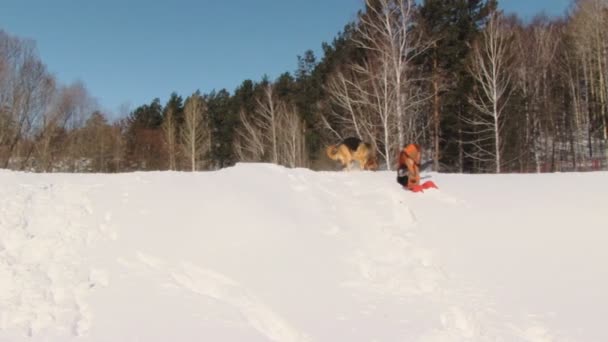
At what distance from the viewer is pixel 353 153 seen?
1146cm

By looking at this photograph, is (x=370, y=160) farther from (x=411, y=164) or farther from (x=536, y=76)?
(x=536, y=76)

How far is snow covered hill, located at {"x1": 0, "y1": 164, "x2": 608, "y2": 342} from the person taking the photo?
12.3 ft

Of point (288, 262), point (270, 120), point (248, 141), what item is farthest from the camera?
point (248, 141)

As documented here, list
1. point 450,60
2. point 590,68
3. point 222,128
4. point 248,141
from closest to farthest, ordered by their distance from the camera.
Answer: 1. point 450,60
2. point 590,68
3. point 248,141
4. point 222,128

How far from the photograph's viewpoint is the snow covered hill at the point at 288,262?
12.3 ft

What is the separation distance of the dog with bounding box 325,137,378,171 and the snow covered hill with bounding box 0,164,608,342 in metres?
3.51

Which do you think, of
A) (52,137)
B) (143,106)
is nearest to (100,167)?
(52,137)

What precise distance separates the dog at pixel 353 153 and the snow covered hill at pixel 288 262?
351 cm

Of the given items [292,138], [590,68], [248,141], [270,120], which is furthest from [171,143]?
[590,68]

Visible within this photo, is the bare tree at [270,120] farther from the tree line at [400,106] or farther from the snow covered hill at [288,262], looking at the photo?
the snow covered hill at [288,262]

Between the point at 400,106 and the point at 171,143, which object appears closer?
the point at 400,106

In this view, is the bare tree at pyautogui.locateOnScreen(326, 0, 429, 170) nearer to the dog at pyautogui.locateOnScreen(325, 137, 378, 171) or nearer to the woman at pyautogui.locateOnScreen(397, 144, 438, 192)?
the dog at pyautogui.locateOnScreen(325, 137, 378, 171)

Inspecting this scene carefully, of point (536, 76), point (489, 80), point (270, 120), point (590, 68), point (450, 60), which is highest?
point (590, 68)

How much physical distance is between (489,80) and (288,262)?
1805 cm
